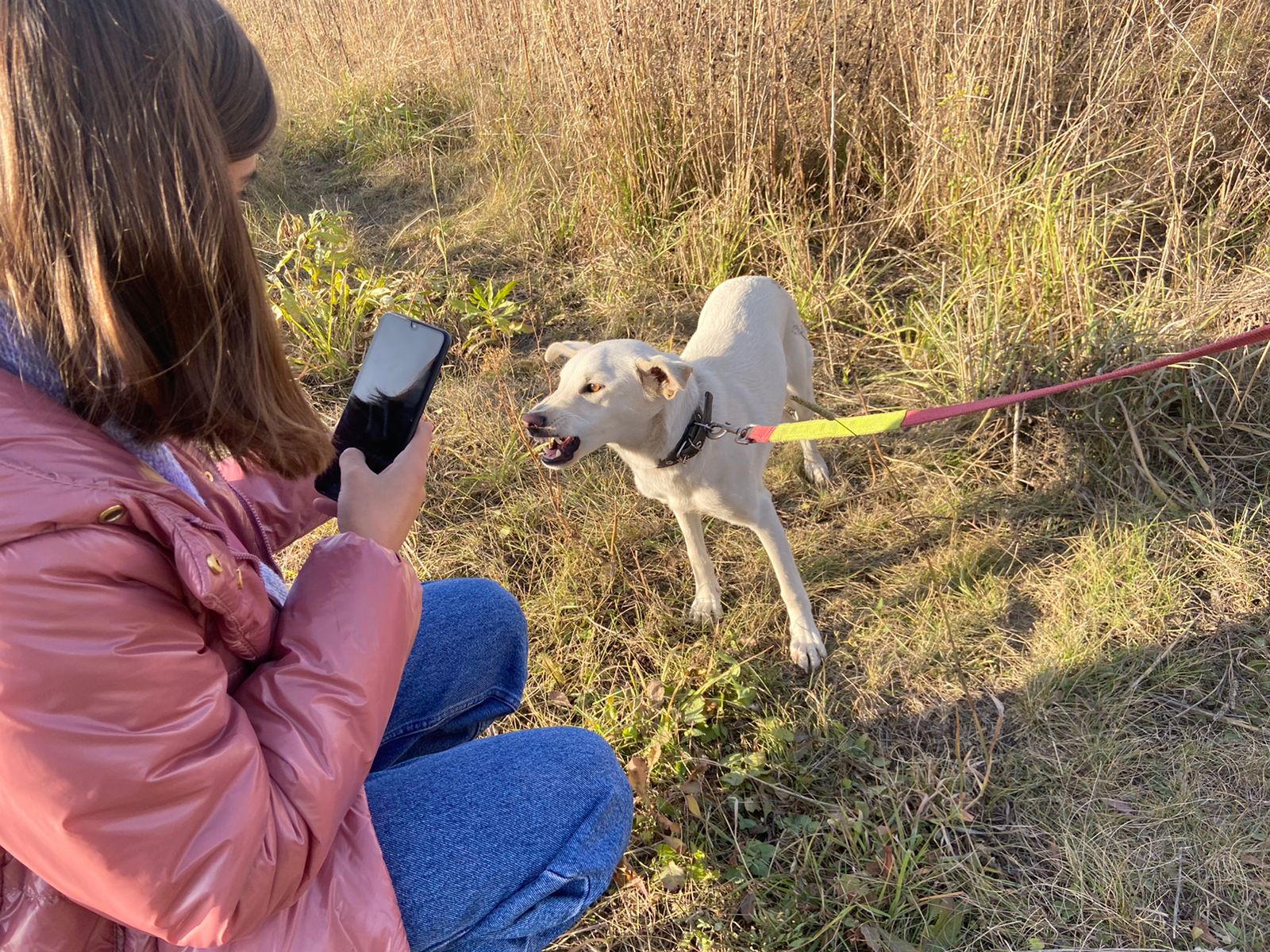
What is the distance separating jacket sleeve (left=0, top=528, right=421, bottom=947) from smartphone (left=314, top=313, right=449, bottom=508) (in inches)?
19.6

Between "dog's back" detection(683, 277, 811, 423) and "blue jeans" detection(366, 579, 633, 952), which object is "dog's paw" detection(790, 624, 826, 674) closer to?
"dog's back" detection(683, 277, 811, 423)

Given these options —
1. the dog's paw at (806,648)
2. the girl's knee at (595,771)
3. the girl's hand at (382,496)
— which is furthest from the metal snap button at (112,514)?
the dog's paw at (806,648)

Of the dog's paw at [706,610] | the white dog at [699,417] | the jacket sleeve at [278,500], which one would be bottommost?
the dog's paw at [706,610]

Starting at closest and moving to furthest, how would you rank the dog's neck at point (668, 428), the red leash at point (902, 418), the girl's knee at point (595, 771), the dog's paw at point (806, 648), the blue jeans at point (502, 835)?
the blue jeans at point (502, 835), the girl's knee at point (595, 771), the red leash at point (902, 418), the dog's neck at point (668, 428), the dog's paw at point (806, 648)

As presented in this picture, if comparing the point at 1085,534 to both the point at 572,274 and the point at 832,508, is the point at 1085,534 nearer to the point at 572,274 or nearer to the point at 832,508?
the point at 832,508

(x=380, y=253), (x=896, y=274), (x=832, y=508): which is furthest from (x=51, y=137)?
(x=380, y=253)

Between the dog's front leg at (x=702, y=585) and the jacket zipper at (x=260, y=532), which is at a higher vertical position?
the jacket zipper at (x=260, y=532)

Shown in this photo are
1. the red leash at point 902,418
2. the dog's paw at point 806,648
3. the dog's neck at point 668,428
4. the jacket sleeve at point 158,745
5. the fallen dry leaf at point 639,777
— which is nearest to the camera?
the jacket sleeve at point 158,745

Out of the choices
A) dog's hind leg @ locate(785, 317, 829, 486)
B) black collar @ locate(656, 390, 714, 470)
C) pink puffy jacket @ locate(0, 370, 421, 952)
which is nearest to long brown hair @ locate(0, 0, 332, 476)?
pink puffy jacket @ locate(0, 370, 421, 952)

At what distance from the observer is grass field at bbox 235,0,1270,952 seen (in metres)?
1.86

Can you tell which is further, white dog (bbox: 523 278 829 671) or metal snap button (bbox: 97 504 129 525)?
white dog (bbox: 523 278 829 671)

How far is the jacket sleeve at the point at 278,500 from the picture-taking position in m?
1.57

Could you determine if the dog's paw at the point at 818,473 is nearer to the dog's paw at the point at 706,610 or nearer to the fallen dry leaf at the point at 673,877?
the dog's paw at the point at 706,610

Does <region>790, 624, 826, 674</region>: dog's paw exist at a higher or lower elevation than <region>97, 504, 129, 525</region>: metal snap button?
lower
